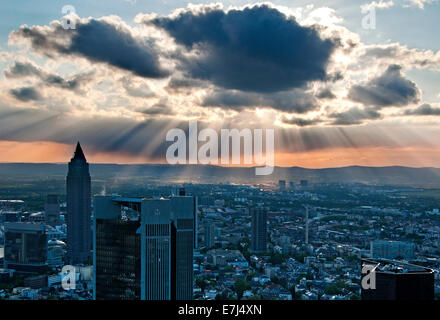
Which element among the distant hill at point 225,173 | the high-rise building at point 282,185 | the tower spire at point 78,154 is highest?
the tower spire at point 78,154

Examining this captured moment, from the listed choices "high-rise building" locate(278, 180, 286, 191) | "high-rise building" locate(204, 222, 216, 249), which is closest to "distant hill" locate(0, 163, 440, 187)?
"high-rise building" locate(278, 180, 286, 191)

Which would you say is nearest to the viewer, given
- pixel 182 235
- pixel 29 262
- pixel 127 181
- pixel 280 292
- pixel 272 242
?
pixel 182 235

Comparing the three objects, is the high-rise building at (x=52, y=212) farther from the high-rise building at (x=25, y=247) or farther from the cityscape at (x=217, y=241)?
the high-rise building at (x=25, y=247)

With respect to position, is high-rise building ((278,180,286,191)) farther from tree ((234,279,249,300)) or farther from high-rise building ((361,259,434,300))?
high-rise building ((361,259,434,300))

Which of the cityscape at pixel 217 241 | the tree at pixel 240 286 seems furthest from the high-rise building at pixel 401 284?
the tree at pixel 240 286

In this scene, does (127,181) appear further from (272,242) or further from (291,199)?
(291,199)

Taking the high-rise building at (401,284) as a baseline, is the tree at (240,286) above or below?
below
